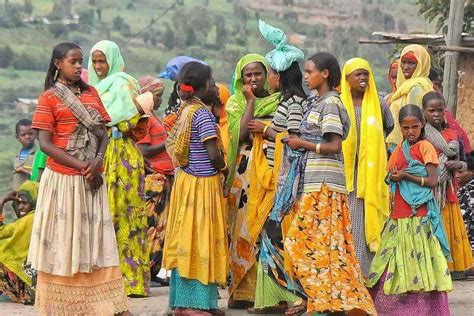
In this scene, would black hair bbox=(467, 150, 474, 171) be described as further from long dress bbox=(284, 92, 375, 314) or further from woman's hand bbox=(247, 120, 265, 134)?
long dress bbox=(284, 92, 375, 314)

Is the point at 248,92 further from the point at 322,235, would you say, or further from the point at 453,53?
the point at 453,53

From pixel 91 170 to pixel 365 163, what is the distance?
212 centimetres

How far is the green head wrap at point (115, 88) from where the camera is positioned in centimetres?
980

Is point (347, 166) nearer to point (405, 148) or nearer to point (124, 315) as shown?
point (405, 148)

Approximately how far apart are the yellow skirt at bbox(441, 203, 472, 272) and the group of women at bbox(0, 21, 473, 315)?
65 cm

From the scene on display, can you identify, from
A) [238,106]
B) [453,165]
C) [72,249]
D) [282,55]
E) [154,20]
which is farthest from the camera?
[154,20]

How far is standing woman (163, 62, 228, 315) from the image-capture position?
8750 mm

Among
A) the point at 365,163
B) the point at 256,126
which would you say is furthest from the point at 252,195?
the point at 365,163

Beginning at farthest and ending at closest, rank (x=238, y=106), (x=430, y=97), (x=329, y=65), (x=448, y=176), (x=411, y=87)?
(x=411, y=87)
(x=448, y=176)
(x=430, y=97)
(x=238, y=106)
(x=329, y=65)

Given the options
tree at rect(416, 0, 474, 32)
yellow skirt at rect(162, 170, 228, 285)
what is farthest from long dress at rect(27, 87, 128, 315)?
tree at rect(416, 0, 474, 32)

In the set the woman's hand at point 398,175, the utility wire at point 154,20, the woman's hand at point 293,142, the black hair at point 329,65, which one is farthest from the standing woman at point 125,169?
the utility wire at point 154,20

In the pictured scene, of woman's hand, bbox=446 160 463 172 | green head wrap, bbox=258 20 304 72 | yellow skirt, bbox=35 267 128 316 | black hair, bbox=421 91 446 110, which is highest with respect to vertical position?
green head wrap, bbox=258 20 304 72

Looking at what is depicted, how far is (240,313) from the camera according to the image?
9367 mm

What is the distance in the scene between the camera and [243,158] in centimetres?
945
